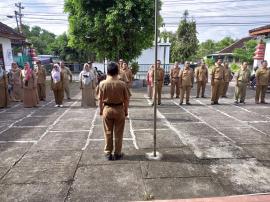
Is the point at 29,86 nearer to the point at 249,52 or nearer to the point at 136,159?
the point at 136,159

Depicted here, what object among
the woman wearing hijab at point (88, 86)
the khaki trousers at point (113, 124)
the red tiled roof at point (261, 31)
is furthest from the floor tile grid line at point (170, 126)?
the red tiled roof at point (261, 31)

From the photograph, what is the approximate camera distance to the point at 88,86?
1073 centimetres

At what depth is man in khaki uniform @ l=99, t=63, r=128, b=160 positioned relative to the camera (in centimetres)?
506

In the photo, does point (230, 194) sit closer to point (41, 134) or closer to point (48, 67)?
point (41, 134)

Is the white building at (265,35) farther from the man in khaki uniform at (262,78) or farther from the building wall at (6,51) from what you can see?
the building wall at (6,51)

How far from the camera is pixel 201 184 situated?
4395mm

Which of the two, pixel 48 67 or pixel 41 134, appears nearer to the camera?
pixel 41 134

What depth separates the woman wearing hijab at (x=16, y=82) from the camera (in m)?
12.2

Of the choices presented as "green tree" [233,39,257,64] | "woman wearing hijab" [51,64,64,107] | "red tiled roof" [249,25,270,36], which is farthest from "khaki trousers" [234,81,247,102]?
"green tree" [233,39,257,64]

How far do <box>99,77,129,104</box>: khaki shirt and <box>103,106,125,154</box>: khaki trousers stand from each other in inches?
6.0

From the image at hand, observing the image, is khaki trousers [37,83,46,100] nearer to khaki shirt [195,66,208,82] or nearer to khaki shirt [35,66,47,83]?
khaki shirt [35,66,47,83]

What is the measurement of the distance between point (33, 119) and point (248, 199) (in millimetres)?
6909

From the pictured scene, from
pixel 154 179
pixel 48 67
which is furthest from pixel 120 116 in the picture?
pixel 48 67

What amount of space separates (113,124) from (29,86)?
6606 mm
